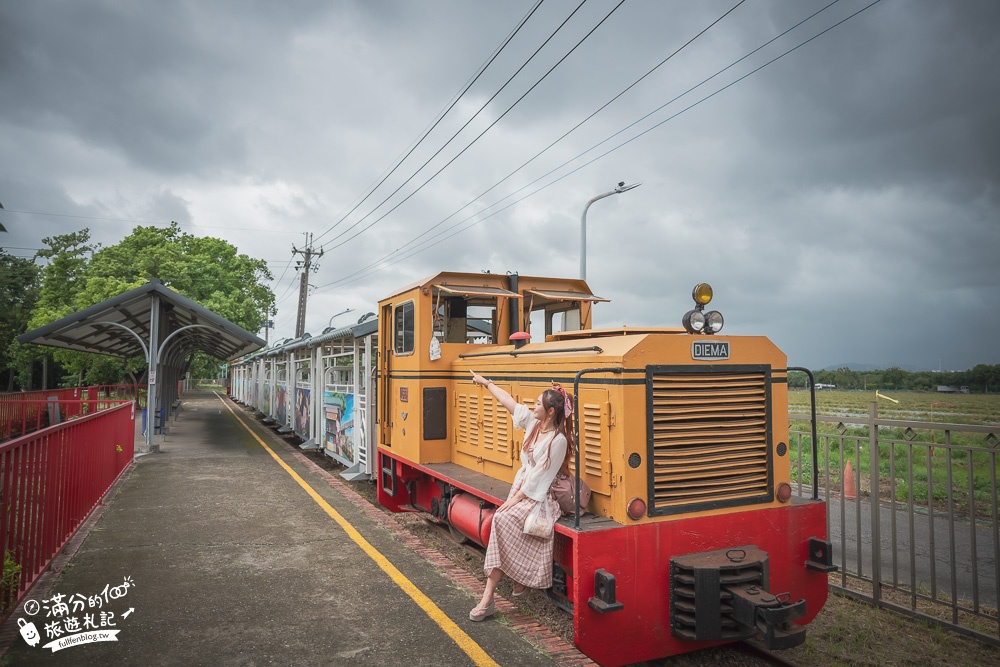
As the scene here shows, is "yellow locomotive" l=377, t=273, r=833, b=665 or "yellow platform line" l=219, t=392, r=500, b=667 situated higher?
"yellow locomotive" l=377, t=273, r=833, b=665

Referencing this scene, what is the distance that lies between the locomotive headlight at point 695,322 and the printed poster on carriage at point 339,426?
27.2 ft

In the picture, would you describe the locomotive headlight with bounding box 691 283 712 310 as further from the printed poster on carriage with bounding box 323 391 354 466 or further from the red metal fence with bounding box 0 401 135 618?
the printed poster on carriage with bounding box 323 391 354 466

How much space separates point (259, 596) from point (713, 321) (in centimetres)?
411

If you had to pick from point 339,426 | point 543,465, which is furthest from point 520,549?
point 339,426

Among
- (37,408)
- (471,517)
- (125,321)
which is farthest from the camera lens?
(125,321)

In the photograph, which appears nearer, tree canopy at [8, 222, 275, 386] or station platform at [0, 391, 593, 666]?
station platform at [0, 391, 593, 666]

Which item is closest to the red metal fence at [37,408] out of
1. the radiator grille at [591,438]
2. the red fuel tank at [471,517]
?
the red fuel tank at [471,517]

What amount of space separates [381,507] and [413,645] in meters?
4.71

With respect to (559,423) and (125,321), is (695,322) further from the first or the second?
(125,321)

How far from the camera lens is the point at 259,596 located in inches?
188

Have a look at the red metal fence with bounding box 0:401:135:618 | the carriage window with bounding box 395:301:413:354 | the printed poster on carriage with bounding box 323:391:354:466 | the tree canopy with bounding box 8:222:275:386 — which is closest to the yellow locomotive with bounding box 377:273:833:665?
the carriage window with bounding box 395:301:413:354

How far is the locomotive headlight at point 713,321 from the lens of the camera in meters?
4.47

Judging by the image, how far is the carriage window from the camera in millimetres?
7071
